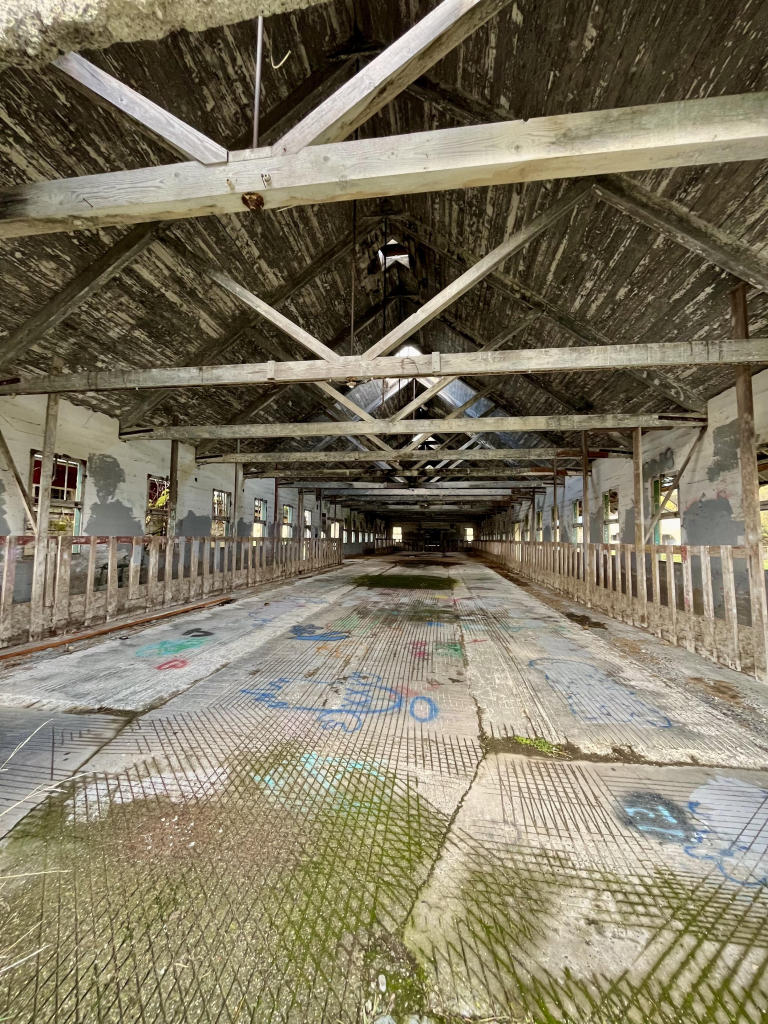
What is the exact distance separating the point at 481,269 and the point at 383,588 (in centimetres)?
676

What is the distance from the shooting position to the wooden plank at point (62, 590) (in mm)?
5051

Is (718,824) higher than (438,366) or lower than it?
lower

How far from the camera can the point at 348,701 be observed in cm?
300

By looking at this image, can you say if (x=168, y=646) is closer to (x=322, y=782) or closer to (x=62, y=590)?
(x=62, y=590)

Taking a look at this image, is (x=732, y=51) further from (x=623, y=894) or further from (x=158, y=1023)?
(x=158, y=1023)

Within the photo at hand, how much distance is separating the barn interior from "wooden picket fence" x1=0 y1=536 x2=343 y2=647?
71mm

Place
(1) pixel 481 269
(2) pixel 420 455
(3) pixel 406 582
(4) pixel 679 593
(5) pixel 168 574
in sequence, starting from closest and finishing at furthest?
1. (1) pixel 481 269
2. (4) pixel 679 593
3. (5) pixel 168 574
4. (2) pixel 420 455
5. (3) pixel 406 582

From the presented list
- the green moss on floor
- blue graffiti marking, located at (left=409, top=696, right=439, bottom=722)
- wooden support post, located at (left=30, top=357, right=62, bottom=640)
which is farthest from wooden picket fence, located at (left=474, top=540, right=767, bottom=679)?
wooden support post, located at (left=30, top=357, right=62, bottom=640)

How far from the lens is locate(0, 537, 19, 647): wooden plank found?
4.45m

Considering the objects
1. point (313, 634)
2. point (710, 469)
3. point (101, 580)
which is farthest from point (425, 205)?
point (101, 580)

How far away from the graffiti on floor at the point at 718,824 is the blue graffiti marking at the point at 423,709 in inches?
47.5

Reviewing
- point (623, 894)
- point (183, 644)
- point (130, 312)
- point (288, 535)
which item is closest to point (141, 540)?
point (183, 644)

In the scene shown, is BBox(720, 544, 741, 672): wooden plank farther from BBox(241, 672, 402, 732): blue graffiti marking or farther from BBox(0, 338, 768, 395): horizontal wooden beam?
BBox(241, 672, 402, 732): blue graffiti marking

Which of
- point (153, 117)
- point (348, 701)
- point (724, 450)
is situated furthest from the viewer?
point (724, 450)
